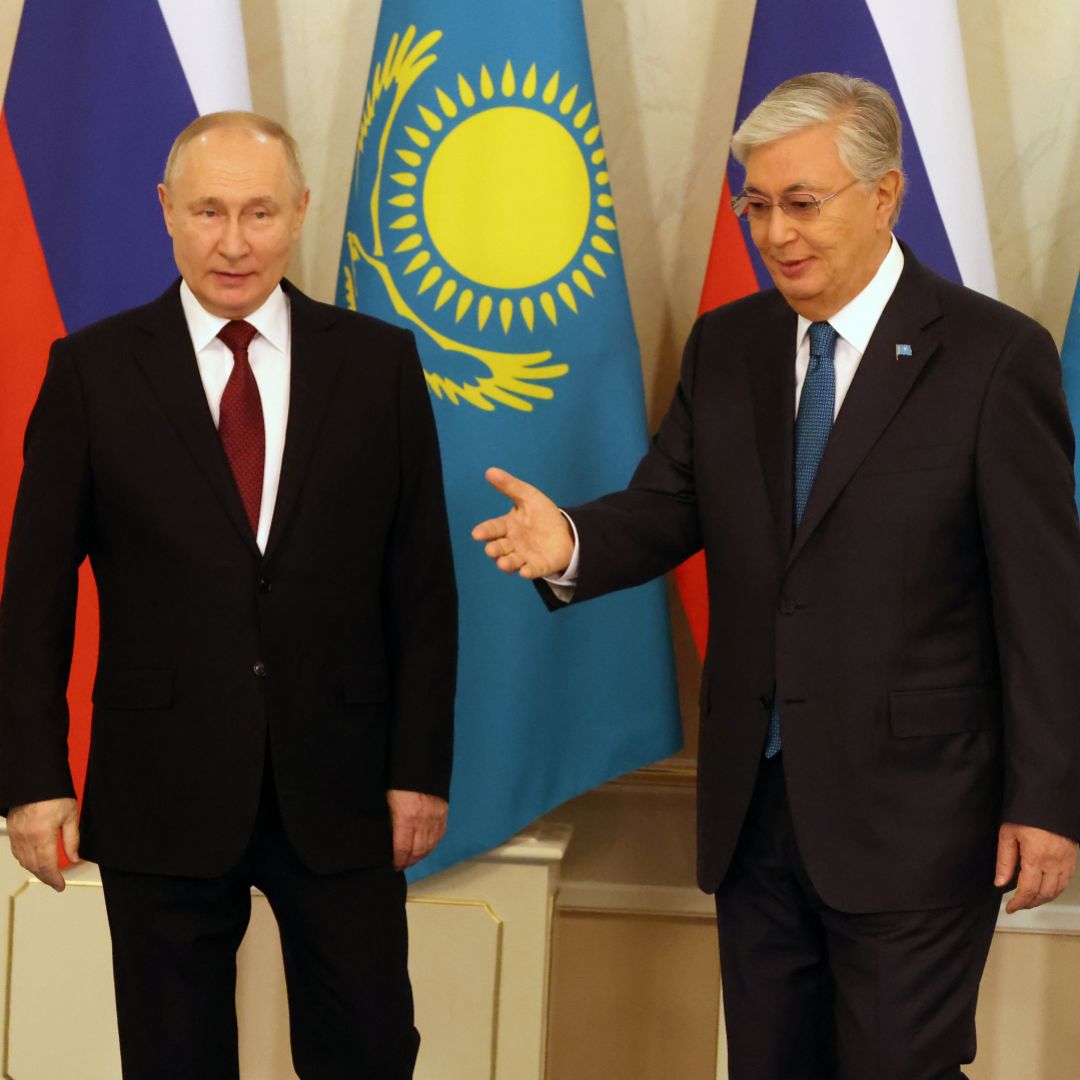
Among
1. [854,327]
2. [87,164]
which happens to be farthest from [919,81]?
[87,164]

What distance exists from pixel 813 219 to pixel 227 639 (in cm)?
101

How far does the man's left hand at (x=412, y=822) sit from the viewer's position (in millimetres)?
2314

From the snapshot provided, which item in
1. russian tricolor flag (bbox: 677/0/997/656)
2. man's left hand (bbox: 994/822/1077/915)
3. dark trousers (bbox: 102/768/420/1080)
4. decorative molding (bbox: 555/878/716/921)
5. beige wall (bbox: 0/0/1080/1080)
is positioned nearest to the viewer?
man's left hand (bbox: 994/822/1077/915)

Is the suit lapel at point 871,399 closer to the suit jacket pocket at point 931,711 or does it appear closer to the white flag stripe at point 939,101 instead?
the suit jacket pocket at point 931,711

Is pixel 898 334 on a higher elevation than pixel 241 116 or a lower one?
lower

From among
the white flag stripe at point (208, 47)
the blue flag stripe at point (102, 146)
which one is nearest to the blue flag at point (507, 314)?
the white flag stripe at point (208, 47)

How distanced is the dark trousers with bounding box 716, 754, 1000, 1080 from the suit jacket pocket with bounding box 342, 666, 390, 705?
0.57m

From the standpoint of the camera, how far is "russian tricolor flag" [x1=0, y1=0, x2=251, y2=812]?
9.38 ft

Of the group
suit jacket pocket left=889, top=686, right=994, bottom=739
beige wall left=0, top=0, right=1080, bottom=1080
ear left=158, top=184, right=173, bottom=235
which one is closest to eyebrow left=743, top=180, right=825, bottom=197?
suit jacket pocket left=889, top=686, right=994, bottom=739

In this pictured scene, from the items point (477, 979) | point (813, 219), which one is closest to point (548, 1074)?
point (477, 979)

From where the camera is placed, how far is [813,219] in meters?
2.08

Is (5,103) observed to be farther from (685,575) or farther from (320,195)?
(685,575)

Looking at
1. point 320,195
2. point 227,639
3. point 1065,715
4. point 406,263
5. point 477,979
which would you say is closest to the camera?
point 1065,715

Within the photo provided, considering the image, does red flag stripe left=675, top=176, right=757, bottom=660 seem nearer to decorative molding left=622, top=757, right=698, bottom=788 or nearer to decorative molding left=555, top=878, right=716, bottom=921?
decorative molding left=622, top=757, right=698, bottom=788
